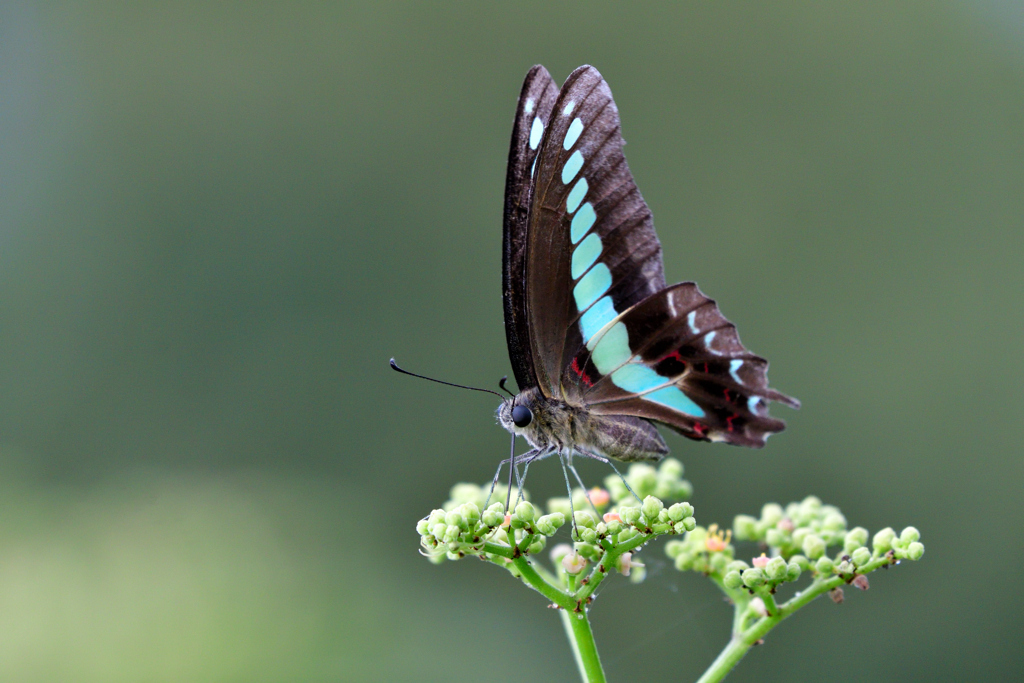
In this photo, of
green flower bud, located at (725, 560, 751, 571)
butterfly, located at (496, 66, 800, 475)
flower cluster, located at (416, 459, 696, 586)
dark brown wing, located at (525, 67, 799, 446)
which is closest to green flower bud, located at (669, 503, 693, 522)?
flower cluster, located at (416, 459, 696, 586)

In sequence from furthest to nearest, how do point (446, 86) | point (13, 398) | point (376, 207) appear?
point (446, 86) → point (376, 207) → point (13, 398)

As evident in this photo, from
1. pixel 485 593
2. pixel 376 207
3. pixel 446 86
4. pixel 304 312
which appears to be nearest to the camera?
pixel 485 593

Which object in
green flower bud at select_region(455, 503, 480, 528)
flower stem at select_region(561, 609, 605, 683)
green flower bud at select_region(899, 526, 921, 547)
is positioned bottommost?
flower stem at select_region(561, 609, 605, 683)

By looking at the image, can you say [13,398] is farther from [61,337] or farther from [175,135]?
[175,135]

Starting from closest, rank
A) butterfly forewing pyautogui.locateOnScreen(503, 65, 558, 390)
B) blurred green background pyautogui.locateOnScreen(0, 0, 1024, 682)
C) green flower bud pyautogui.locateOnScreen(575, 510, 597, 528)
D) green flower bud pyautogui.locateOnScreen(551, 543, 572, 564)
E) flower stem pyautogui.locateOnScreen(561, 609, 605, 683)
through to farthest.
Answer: flower stem pyautogui.locateOnScreen(561, 609, 605, 683), green flower bud pyautogui.locateOnScreen(575, 510, 597, 528), green flower bud pyautogui.locateOnScreen(551, 543, 572, 564), butterfly forewing pyautogui.locateOnScreen(503, 65, 558, 390), blurred green background pyautogui.locateOnScreen(0, 0, 1024, 682)

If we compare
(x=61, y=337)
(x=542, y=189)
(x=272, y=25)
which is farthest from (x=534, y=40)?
(x=542, y=189)

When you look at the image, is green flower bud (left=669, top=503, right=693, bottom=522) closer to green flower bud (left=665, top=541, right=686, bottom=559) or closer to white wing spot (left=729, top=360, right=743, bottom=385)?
green flower bud (left=665, top=541, right=686, bottom=559)

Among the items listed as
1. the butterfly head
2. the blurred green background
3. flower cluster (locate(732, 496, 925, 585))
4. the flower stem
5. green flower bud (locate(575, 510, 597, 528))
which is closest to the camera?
the flower stem

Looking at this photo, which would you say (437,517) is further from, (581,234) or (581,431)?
(581,234)
